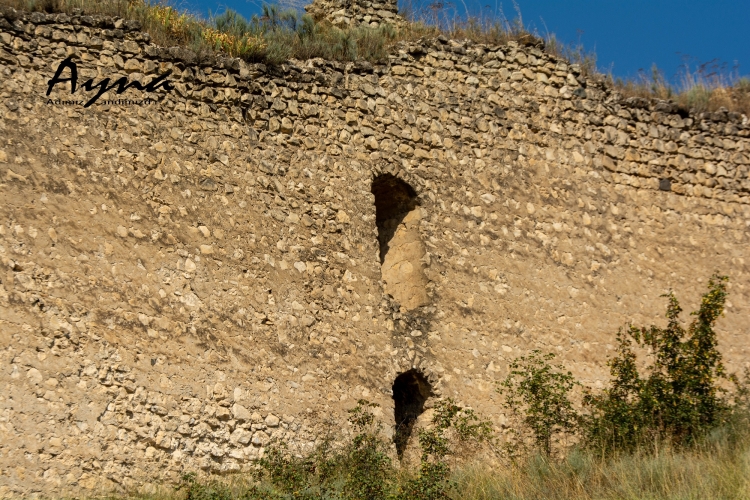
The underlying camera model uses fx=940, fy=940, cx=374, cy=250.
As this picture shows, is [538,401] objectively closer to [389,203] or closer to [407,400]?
[407,400]

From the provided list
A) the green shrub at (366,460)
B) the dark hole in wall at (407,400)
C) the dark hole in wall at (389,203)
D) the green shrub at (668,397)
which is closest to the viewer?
the green shrub at (366,460)

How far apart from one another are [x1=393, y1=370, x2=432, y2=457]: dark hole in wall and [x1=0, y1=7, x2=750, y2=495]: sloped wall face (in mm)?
154

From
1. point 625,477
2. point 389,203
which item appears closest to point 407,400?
point 389,203

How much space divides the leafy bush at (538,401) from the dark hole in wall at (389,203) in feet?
5.74

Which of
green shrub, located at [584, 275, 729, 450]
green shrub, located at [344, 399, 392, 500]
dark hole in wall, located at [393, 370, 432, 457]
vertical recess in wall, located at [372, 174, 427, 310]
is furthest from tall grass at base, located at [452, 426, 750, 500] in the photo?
vertical recess in wall, located at [372, 174, 427, 310]

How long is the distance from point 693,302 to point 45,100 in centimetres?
683

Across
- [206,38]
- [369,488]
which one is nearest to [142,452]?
[369,488]

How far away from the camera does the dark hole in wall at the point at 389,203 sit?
9.13m

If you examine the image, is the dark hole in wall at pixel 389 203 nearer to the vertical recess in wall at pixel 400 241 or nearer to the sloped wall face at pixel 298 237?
the vertical recess in wall at pixel 400 241

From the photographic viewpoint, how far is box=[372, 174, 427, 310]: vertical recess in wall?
350 inches

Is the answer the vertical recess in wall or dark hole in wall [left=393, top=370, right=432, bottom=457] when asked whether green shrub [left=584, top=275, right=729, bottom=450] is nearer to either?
dark hole in wall [left=393, top=370, right=432, bottom=457]

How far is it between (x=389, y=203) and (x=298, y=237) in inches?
54.9

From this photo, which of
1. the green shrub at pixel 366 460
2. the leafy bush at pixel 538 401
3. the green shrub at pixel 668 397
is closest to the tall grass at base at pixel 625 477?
the green shrub at pixel 668 397

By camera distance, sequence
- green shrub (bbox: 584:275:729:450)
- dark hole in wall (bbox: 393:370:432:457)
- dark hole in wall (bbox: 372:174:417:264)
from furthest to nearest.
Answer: dark hole in wall (bbox: 372:174:417:264) → dark hole in wall (bbox: 393:370:432:457) → green shrub (bbox: 584:275:729:450)
